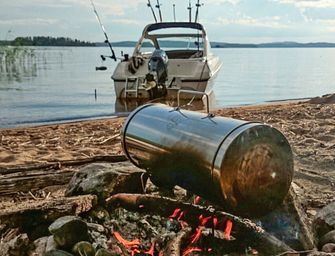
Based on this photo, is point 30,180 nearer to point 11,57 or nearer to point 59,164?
point 59,164

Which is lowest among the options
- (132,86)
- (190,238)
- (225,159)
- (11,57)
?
(11,57)

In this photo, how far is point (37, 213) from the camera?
3.39m

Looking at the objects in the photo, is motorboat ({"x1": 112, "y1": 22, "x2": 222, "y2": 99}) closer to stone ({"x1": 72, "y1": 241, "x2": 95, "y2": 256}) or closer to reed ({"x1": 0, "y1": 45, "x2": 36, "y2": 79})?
stone ({"x1": 72, "y1": 241, "x2": 95, "y2": 256})

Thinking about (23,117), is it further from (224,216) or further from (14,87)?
(224,216)

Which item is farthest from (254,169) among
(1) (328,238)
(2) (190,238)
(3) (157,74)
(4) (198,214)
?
Result: (3) (157,74)

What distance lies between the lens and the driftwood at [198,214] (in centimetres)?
306

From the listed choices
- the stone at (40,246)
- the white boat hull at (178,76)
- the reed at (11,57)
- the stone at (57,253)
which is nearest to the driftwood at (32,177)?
the stone at (40,246)

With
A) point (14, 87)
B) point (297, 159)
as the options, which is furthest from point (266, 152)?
point (14, 87)

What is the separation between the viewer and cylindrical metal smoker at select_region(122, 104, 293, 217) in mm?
3000

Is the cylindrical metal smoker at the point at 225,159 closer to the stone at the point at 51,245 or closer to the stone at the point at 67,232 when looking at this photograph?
the stone at the point at 67,232

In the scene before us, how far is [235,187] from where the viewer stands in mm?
3029

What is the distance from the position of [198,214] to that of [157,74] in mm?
9562

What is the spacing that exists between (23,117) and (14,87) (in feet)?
33.6

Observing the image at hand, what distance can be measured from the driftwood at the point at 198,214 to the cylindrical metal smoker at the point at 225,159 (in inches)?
4.2
